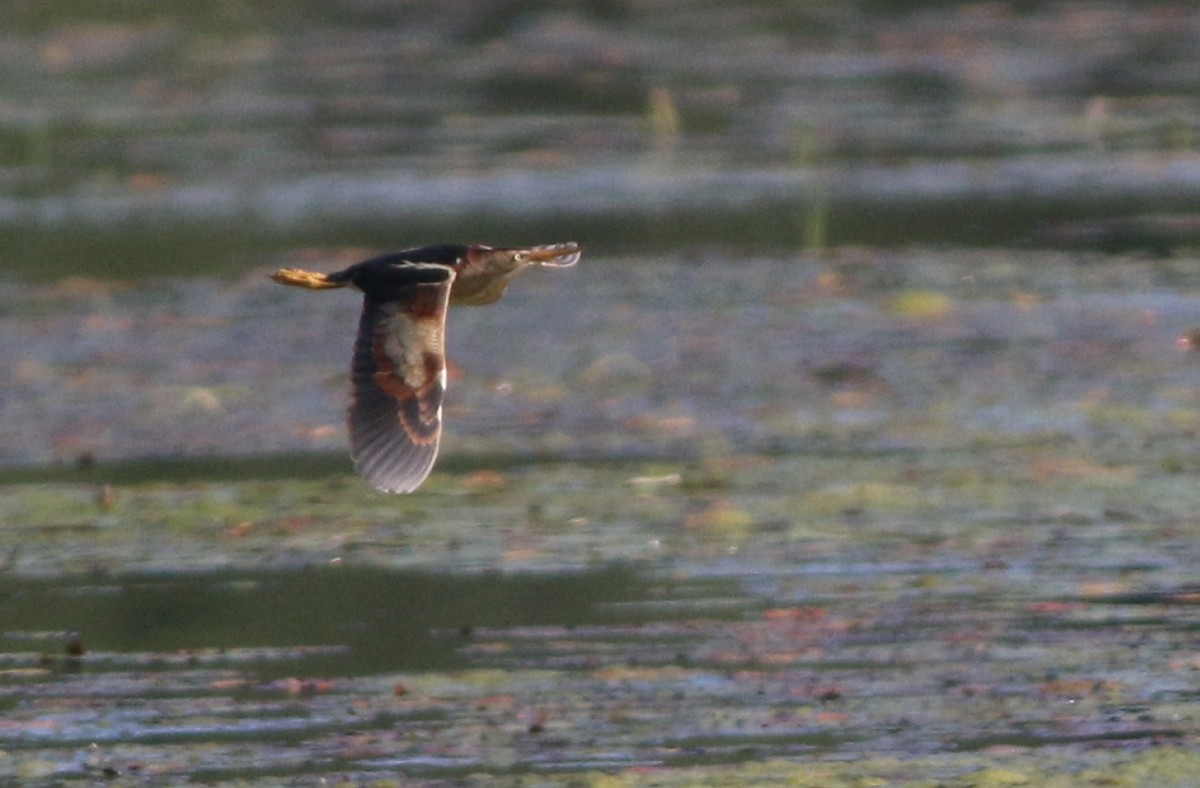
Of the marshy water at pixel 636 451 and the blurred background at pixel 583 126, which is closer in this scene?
the marshy water at pixel 636 451

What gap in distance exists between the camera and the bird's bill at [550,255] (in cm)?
760

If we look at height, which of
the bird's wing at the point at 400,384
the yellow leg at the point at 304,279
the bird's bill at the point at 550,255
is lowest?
the bird's wing at the point at 400,384

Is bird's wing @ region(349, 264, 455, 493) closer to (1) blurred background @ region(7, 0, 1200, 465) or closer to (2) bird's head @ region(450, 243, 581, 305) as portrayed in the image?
(2) bird's head @ region(450, 243, 581, 305)

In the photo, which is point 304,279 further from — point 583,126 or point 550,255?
point 583,126

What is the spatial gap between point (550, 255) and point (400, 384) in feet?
2.51

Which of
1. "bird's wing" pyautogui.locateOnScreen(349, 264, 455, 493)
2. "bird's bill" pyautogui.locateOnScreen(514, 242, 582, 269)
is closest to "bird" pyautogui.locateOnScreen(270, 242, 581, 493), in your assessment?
"bird's wing" pyautogui.locateOnScreen(349, 264, 455, 493)

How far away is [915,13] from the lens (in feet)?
85.5

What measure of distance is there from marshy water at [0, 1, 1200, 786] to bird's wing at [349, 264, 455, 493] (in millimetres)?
631

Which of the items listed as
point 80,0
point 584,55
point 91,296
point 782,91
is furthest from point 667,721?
point 80,0

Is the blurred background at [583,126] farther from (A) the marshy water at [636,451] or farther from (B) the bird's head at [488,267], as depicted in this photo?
(B) the bird's head at [488,267]

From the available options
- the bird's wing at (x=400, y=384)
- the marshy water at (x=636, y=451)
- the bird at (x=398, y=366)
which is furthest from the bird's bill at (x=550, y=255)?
the marshy water at (x=636, y=451)

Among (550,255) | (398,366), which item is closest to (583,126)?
(550,255)

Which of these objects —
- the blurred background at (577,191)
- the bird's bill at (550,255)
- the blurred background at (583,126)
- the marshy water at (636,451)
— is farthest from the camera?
the blurred background at (583,126)

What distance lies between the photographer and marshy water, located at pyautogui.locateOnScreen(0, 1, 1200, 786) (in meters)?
6.82
